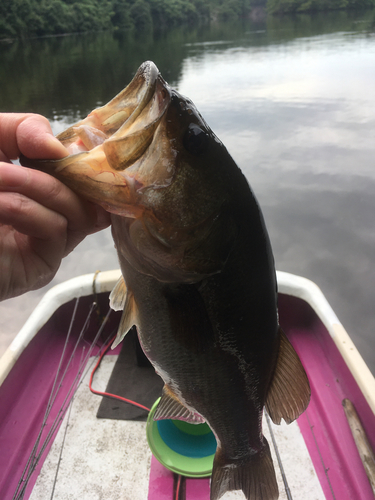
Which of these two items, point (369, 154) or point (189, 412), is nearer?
point (189, 412)

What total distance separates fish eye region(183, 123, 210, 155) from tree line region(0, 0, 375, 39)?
5803 centimetres

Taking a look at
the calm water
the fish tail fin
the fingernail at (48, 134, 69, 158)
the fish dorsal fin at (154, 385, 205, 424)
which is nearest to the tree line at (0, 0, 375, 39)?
the calm water

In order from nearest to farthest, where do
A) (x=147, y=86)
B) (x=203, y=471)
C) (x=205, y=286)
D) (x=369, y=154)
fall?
(x=147, y=86)
(x=205, y=286)
(x=203, y=471)
(x=369, y=154)

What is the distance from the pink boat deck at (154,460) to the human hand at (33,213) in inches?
83.9

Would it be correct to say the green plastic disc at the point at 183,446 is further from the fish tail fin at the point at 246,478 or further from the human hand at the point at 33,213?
the human hand at the point at 33,213

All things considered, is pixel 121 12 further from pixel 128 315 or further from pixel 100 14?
pixel 128 315

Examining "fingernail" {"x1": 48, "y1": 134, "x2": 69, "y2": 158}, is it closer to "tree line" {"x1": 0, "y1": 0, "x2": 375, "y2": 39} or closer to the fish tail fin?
the fish tail fin

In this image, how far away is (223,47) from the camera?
42219 millimetres

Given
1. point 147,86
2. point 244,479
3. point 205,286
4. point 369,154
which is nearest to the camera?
point 147,86

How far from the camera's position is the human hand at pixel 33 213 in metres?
1.06

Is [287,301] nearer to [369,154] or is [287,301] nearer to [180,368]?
[180,368]

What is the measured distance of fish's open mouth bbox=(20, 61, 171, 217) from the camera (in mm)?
1120

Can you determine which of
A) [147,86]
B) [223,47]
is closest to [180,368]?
[147,86]

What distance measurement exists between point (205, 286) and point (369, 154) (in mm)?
13301
